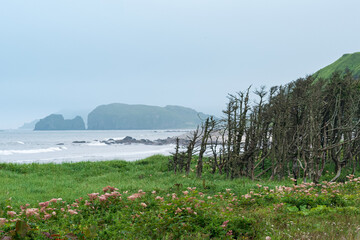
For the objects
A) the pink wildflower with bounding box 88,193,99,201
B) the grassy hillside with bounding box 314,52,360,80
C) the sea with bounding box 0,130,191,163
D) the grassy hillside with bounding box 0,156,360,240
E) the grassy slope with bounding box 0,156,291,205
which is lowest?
the sea with bounding box 0,130,191,163

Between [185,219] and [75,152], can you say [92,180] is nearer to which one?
[185,219]

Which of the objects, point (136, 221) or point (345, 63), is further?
point (345, 63)

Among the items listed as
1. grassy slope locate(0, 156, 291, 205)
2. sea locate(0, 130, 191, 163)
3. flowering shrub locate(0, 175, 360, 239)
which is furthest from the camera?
sea locate(0, 130, 191, 163)

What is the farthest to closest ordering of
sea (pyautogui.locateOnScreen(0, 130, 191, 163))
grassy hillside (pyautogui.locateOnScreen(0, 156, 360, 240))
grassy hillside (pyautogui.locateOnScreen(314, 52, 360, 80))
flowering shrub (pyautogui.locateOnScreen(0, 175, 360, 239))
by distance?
grassy hillside (pyautogui.locateOnScreen(314, 52, 360, 80)), sea (pyautogui.locateOnScreen(0, 130, 191, 163)), grassy hillside (pyautogui.locateOnScreen(0, 156, 360, 240)), flowering shrub (pyautogui.locateOnScreen(0, 175, 360, 239))

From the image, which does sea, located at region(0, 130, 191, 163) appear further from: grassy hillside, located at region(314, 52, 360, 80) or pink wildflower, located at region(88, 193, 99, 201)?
grassy hillside, located at region(314, 52, 360, 80)

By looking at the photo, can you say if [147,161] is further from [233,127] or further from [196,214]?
[196,214]

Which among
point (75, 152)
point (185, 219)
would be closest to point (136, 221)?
point (185, 219)

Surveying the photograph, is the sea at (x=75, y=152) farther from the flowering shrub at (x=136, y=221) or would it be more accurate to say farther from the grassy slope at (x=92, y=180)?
the flowering shrub at (x=136, y=221)

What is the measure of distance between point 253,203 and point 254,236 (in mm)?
3460

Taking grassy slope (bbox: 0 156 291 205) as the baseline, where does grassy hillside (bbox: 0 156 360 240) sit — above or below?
above

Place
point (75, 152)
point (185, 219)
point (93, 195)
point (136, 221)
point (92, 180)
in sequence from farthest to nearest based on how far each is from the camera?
point (75, 152) < point (92, 180) < point (93, 195) < point (136, 221) < point (185, 219)

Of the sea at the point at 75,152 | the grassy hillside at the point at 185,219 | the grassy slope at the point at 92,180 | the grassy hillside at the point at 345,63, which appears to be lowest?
the sea at the point at 75,152

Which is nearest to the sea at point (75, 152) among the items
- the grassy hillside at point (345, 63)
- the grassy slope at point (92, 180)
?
the grassy slope at point (92, 180)

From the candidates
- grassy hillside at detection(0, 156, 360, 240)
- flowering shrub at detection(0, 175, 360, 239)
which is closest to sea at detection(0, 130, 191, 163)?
grassy hillside at detection(0, 156, 360, 240)
